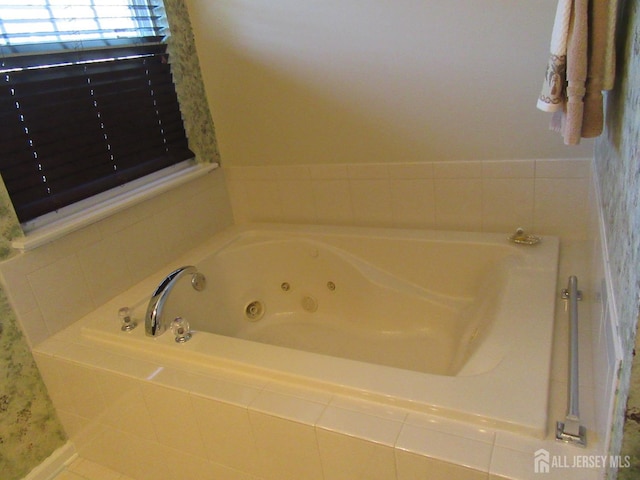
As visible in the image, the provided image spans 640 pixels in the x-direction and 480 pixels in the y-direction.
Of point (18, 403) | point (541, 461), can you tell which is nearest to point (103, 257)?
point (18, 403)

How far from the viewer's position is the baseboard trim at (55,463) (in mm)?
1659

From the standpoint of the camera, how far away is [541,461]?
3.11 ft

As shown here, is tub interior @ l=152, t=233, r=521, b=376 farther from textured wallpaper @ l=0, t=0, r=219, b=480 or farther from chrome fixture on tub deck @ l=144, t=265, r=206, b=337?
textured wallpaper @ l=0, t=0, r=219, b=480

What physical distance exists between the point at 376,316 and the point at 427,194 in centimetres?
57

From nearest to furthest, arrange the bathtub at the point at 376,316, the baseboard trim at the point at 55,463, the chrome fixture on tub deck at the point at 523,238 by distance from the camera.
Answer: the bathtub at the point at 376,316 < the baseboard trim at the point at 55,463 < the chrome fixture on tub deck at the point at 523,238

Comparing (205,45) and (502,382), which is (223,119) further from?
(502,382)

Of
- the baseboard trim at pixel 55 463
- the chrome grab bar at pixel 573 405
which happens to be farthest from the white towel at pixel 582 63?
the baseboard trim at pixel 55 463

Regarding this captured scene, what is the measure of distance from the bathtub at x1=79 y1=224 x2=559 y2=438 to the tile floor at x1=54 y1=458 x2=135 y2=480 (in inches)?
18.7

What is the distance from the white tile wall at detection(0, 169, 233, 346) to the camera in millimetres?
1594

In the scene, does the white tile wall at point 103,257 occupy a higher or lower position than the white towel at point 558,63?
lower

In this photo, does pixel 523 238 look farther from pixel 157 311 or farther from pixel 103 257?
pixel 103 257

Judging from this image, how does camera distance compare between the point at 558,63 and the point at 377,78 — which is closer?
the point at 558,63

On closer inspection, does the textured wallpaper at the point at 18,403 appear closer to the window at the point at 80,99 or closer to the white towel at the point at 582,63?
the window at the point at 80,99

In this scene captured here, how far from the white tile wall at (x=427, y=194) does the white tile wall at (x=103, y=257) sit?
11.3 inches
